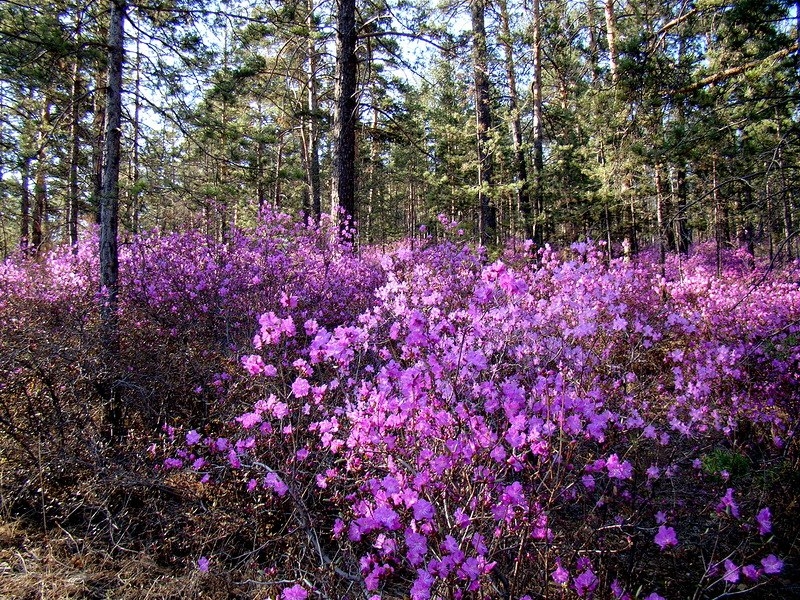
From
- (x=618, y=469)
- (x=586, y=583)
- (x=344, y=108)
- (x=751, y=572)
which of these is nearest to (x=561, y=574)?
(x=586, y=583)

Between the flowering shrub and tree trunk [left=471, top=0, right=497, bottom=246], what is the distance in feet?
21.1

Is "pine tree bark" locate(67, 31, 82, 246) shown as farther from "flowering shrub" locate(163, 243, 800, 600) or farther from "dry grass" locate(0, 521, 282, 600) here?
"dry grass" locate(0, 521, 282, 600)

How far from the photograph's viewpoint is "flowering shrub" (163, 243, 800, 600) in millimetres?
1871

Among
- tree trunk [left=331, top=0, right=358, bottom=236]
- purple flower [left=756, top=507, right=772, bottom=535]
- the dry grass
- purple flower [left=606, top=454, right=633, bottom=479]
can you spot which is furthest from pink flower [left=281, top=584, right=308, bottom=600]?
tree trunk [left=331, top=0, right=358, bottom=236]

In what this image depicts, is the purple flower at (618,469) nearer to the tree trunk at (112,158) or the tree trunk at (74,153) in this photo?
the tree trunk at (112,158)

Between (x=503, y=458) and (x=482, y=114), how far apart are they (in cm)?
1059

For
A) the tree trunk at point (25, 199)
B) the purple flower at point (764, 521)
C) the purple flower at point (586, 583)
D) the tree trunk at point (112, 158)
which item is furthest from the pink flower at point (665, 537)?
the tree trunk at point (25, 199)

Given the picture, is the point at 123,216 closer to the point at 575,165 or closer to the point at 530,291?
the point at 530,291

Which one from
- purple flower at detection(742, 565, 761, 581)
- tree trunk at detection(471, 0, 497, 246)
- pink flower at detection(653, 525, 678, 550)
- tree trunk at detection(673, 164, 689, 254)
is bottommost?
purple flower at detection(742, 565, 761, 581)

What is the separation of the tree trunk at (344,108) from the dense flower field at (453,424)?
2.29 metres

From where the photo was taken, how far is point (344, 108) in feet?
26.5

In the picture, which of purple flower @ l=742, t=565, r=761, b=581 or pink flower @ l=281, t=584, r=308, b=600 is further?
pink flower @ l=281, t=584, r=308, b=600

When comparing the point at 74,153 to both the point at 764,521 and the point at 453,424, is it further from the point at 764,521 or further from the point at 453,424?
the point at 764,521

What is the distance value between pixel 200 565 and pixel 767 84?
7866 mm
